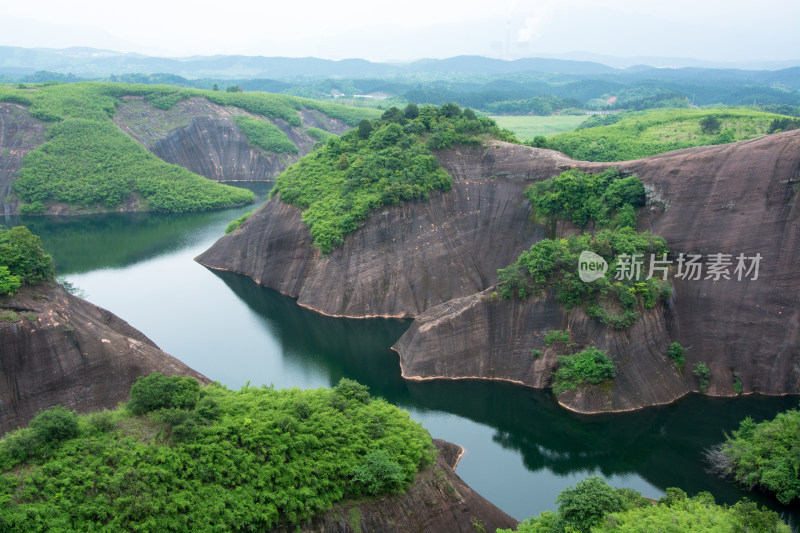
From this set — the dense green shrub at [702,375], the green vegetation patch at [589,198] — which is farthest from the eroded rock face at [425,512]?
the green vegetation patch at [589,198]

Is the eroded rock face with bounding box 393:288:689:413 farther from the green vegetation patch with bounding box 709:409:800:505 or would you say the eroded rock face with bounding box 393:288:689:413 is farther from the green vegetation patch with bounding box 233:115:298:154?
the green vegetation patch with bounding box 233:115:298:154

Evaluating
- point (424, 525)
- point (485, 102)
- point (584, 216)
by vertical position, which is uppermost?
point (485, 102)

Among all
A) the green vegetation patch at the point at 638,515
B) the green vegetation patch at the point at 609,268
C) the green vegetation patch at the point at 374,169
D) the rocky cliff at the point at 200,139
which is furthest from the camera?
the rocky cliff at the point at 200,139

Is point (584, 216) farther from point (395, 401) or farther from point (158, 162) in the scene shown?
point (158, 162)

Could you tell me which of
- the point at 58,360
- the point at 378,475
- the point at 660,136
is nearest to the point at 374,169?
the point at 58,360

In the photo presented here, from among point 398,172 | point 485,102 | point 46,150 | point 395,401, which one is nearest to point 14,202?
point 46,150

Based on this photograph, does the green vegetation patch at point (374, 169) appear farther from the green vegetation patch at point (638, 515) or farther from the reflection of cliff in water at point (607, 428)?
the green vegetation patch at point (638, 515)
